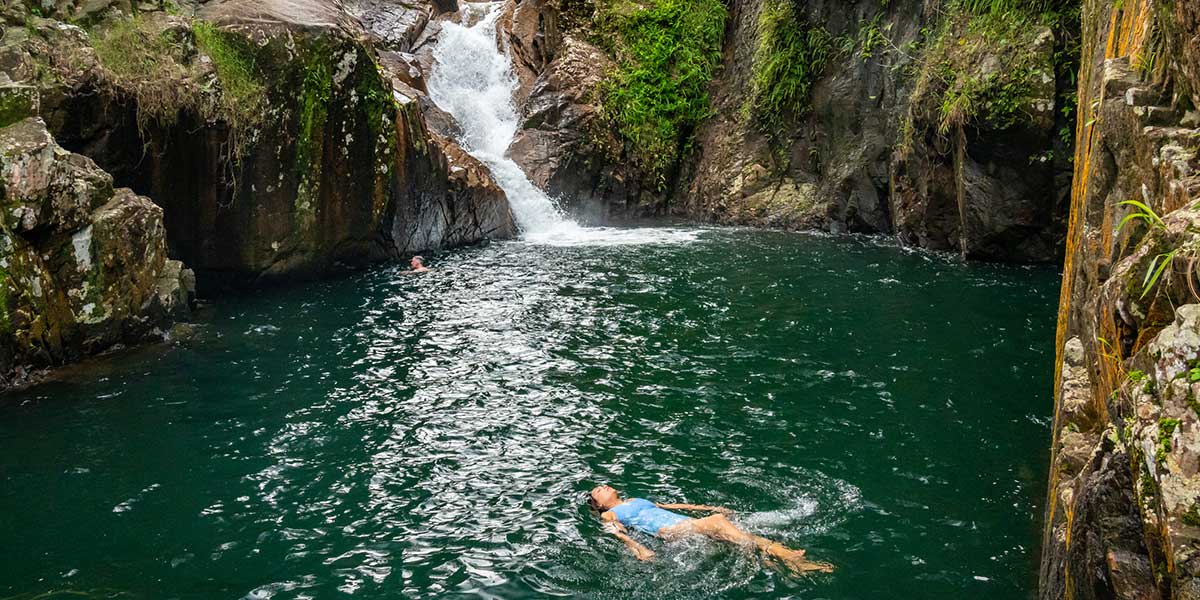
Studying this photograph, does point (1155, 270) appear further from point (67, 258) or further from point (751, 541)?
point (67, 258)

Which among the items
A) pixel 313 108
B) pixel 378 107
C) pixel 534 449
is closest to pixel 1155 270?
pixel 534 449

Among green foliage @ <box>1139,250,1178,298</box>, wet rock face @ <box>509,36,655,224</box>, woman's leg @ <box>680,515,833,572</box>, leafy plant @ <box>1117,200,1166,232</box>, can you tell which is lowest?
woman's leg @ <box>680,515,833,572</box>

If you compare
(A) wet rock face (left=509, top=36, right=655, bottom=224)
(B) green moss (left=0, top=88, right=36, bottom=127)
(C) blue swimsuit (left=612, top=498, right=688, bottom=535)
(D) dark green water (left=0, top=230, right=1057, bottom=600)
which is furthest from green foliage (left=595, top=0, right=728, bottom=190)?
(C) blue swimsuit (left=612, top=498, right=688, bottom=535)

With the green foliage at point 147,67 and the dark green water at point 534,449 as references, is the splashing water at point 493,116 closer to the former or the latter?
the dark green water at point 534,449

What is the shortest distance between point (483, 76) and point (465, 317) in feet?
55.3

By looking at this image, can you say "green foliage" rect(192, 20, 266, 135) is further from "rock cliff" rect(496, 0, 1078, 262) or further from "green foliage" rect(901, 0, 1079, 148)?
"green foliage" rect(901, 0, 1079, 148)

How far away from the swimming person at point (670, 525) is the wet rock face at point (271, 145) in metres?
10.7

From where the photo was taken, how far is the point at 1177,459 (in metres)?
3.28

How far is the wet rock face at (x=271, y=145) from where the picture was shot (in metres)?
13.6

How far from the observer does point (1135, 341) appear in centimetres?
405

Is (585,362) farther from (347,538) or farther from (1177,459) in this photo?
(1177,459)

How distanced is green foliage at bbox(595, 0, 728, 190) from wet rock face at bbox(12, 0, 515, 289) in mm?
9760

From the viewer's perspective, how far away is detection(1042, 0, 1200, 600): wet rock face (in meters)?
3.34

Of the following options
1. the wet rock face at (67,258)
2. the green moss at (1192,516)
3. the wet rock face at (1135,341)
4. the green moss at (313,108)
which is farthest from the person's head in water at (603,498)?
the green moss at (313,108)
